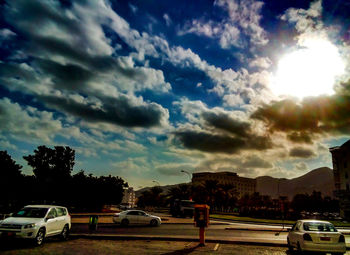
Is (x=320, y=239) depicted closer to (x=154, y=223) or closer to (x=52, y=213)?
(x=52, y=213)

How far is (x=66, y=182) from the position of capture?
49938mm

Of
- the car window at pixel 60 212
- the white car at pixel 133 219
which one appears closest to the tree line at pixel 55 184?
the white car at pixel 133 219

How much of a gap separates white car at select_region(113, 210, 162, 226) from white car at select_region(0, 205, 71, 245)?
10764 millimetres

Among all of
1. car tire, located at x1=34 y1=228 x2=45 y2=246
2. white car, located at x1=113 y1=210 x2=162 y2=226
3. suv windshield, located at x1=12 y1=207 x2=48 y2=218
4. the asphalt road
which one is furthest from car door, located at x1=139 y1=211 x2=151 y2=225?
car tire, located at x1=34 y1=228 x2=45 y2=246

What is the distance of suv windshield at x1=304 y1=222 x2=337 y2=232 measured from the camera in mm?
12011

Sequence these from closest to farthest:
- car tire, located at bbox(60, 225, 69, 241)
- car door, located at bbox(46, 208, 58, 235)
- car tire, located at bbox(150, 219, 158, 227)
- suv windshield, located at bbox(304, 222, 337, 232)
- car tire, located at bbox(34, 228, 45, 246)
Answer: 1. suv windshield, located at bbox(304, 222, 337, 232)
2. car tire, located at bbox(34, 228, 45, 246)
3. car door, located at bbox(46, 208, 58, 235)
4. car tire, located at bbox(60, 225, 69, 241)
5. car tire, located at bbox(150, 219, 158, 227)

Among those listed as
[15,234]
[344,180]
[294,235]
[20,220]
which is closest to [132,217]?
[20,220]

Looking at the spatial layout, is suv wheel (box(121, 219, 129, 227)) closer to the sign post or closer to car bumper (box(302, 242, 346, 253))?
the sign post

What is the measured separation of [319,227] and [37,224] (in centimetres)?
1141

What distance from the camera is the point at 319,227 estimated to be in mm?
12117

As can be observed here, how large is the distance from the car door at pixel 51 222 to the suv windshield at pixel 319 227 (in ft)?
35.4

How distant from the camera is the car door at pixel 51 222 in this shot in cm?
1311

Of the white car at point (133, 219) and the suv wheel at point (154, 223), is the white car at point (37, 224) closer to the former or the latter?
the white car at point (133, 219)

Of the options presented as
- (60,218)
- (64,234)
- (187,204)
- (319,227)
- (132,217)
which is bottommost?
(64,234)
